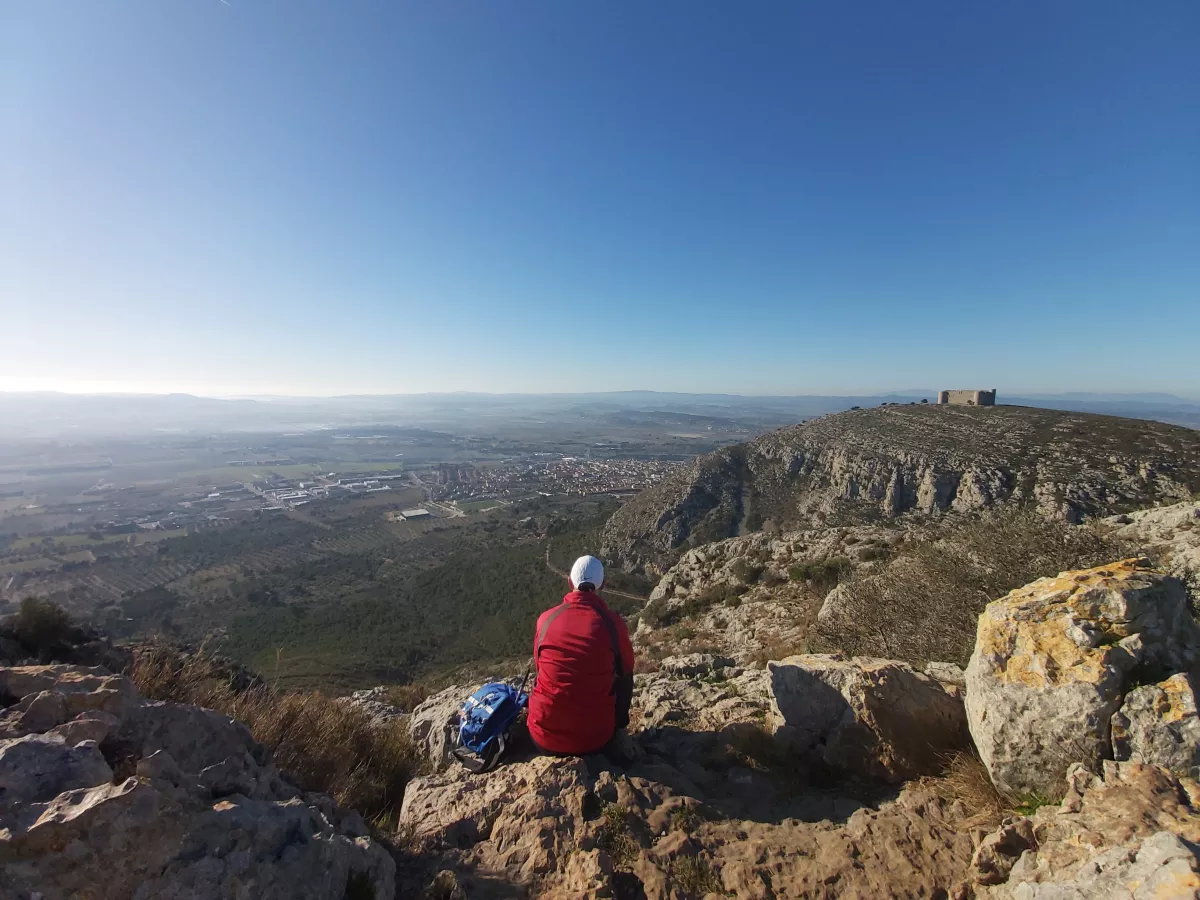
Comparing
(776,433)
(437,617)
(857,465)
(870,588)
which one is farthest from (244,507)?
(870,588)

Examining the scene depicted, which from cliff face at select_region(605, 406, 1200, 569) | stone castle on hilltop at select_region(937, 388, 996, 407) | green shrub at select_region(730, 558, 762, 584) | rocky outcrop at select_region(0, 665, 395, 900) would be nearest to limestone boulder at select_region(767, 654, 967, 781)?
rocky outcrop at select_region(0, 665, 395, 900)

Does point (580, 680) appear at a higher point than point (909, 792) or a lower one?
higher

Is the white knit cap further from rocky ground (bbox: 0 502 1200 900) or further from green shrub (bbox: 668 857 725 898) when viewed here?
green shrub (bbox: 668 857 725 898)

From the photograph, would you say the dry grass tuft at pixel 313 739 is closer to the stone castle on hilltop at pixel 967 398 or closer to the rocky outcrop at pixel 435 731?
the rocky outcrop at pixel 435 731

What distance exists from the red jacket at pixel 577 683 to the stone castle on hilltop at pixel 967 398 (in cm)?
5602

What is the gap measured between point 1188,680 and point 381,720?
8.05 m

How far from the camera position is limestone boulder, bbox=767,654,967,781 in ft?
13.8

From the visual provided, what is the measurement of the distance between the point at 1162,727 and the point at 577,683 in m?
3.66

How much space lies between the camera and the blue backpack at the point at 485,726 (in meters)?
4.48

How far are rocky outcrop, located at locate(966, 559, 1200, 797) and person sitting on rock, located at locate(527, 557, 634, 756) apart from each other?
103 inches

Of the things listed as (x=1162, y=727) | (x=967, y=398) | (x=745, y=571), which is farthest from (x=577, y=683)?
(x=967, y=398)

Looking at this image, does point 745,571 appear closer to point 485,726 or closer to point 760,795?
point 760,795

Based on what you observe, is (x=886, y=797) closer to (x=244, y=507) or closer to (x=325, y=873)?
(x=325, y=873)

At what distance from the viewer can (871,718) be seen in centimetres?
431
